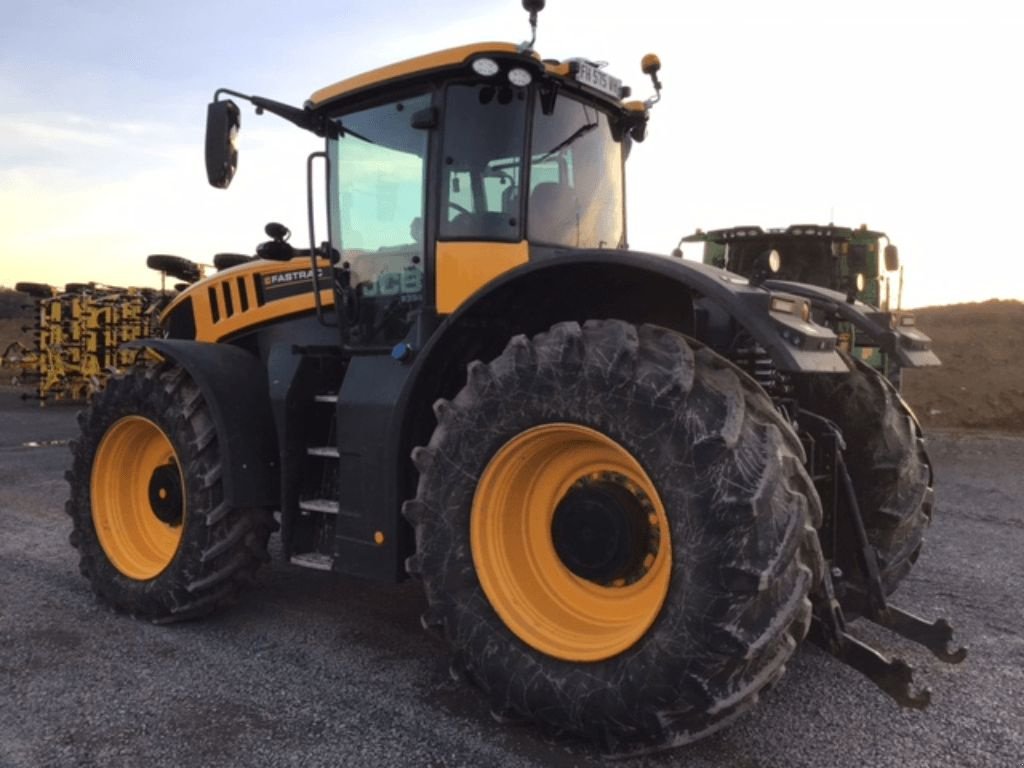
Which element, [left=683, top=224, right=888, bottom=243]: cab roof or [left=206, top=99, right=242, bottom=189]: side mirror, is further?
[left=683, top=224, right=888, bottom=243]: cab roof

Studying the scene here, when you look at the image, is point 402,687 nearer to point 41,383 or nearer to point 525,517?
point 525,517

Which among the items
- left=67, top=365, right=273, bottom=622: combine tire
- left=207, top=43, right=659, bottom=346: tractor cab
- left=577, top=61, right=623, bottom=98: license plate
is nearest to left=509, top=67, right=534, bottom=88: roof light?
left=207, top=43, right=659, bottom=346: tractor cab

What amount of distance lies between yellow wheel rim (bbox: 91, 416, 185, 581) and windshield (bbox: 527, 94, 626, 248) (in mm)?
2391

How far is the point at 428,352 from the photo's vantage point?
3.62 meters

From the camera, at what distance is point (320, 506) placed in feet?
13.6

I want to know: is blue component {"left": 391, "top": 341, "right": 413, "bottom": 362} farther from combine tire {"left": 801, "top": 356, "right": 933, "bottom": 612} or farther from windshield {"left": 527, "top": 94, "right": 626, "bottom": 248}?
combine tire {"left": 801, "top": 356, "right": 933, "bottom": 612}

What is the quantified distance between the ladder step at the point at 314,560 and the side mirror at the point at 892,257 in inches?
449

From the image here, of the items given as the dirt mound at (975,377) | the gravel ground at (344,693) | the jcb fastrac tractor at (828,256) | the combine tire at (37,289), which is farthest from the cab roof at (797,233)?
the combine tire at (37,289)

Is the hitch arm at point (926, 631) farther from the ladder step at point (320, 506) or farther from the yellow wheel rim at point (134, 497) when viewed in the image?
the yellow wheel rim at point (134, 497)

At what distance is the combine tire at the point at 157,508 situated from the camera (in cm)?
436

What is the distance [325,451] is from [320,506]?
0.27 meters

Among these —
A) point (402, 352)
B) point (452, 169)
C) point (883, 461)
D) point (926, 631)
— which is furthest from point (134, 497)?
point (926, 631)

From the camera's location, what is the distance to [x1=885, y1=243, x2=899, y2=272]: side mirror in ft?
43.4

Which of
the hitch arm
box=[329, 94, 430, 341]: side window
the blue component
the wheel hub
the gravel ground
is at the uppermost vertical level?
box=[329, 94, 430, 341]: side window
